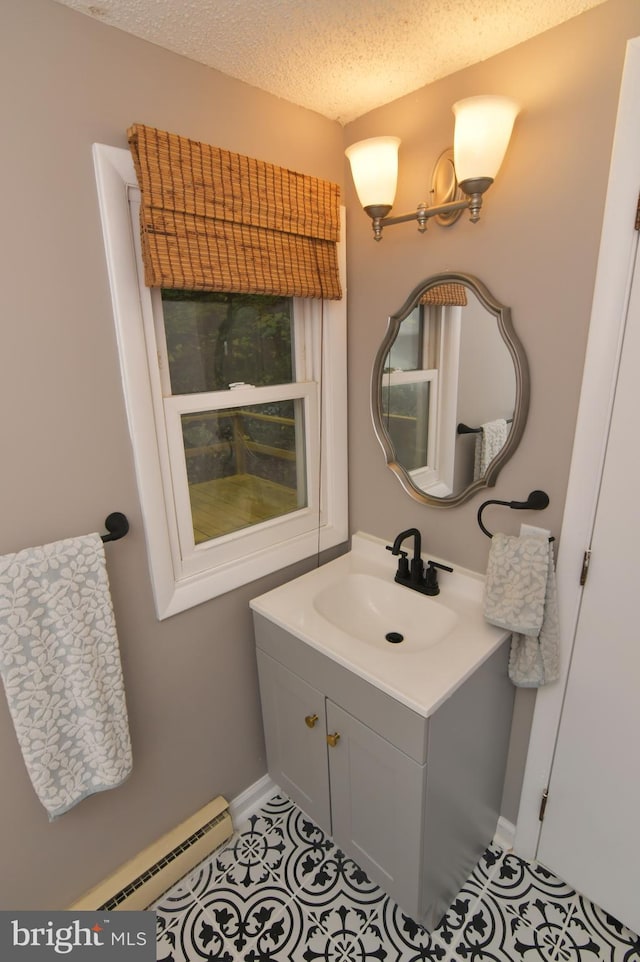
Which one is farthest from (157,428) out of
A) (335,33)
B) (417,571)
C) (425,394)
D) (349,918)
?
(349,918)

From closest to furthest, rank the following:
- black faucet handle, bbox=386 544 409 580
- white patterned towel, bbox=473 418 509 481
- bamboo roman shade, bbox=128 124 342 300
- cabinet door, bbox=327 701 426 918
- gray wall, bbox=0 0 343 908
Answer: gray wall, bbox=0 0 343 908 → bamboo roman shade, bbox=128 124 342 300 → cabinet door, bbox=327 701 426 918 → white patterned towel, bbox=473 418 509 481 → black faucet handle, bbox=386 544 409 580

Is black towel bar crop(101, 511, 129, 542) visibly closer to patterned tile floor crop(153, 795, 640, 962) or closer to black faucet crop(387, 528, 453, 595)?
black faucet crop(387, 528, 453, 595)

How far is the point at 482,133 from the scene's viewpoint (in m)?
1.03

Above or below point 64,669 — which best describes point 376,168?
above

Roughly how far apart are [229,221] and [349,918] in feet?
6.51

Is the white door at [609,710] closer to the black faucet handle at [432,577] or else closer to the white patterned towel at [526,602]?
the white patterned towel at [526,602]

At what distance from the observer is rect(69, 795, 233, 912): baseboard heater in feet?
4.33

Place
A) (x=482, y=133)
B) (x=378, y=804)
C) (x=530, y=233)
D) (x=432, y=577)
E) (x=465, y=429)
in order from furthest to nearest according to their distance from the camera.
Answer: (x=432, y=577), (x=465, y=429), (x=378, y=804), (x=530, y=233), (x=482, y=133)

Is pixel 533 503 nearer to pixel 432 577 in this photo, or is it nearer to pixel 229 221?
pixel 432 577

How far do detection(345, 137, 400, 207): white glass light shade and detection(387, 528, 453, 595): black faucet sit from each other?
97 cm

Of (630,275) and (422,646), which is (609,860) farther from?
(630,275)

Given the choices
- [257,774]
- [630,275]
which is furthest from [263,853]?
[630,275]

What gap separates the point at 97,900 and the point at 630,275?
2.11 metres

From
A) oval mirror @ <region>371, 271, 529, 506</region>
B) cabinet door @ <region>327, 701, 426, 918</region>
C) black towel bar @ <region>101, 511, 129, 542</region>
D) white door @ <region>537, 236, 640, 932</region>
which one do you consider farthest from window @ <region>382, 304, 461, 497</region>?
black towel bar @ <region>101, 511, 129, 542</region>
